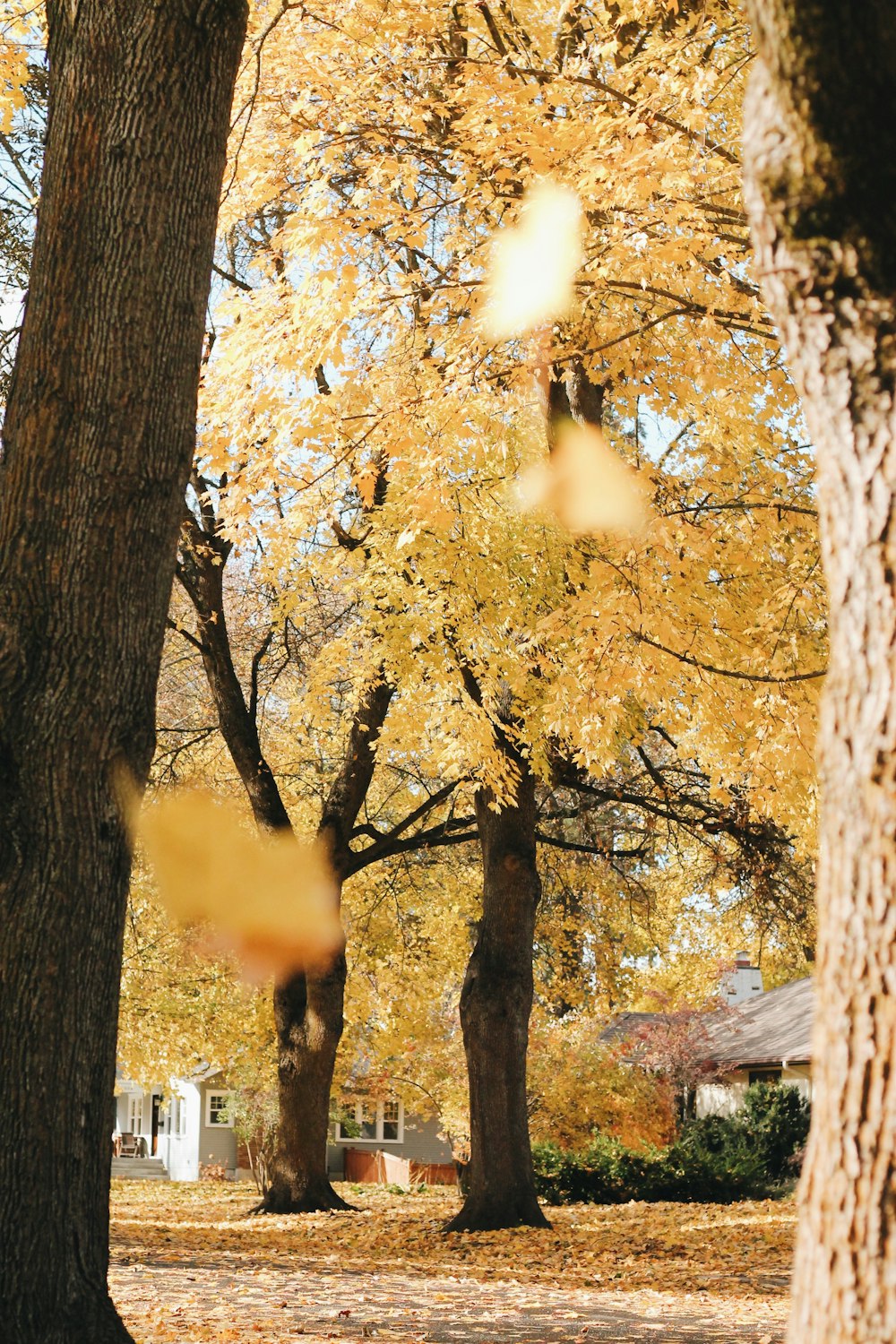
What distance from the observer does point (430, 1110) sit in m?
27.8

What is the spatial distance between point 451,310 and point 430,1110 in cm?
2136

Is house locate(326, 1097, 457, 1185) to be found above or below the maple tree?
below

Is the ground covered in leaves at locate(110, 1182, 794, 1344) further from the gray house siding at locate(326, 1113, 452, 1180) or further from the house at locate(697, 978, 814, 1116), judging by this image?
the gray house siding at locate(326, 1113, 452, 1180)

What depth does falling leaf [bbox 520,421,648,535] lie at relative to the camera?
10.6 m

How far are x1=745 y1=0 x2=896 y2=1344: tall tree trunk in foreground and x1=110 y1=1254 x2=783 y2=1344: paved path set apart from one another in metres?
4.09

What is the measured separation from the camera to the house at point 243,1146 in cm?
3447

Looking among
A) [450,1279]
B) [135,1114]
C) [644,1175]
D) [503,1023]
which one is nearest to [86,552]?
[450,1279]

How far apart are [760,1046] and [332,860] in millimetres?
17779

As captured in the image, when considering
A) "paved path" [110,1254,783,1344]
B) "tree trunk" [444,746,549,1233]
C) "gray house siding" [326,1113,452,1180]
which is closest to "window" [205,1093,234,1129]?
"gray house siding" [326,1113,452,1180]

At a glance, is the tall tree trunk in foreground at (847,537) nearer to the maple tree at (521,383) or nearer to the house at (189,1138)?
the maple tree at (521,383)

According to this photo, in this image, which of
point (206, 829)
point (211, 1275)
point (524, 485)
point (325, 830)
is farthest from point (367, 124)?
point (325, 830)

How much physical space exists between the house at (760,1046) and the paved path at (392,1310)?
773 inches

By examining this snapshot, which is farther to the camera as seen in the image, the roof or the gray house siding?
the gray house siding

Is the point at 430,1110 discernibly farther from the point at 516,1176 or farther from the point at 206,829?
the point at 206,829
